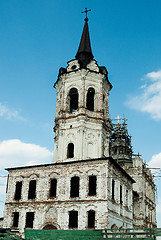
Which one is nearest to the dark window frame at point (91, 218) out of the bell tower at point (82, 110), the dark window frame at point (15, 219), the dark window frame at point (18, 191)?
the bell tower at point (82, 110)

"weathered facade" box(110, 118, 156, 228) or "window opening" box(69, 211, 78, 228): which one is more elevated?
"weathered facade" box(110, 118, 156, 228)

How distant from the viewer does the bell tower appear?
2820cm

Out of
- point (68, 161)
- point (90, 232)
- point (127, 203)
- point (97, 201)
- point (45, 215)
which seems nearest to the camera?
point (90, 232)

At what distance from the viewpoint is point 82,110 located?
95.0 ft

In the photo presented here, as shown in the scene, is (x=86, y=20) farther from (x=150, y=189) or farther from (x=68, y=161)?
(x=150, y=189)

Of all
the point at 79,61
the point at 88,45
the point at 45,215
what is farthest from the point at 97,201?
the point at 88,45

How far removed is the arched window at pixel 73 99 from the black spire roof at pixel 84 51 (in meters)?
3.09

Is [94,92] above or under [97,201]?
above

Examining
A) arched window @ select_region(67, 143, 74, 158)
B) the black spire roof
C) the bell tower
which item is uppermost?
the black spire roof

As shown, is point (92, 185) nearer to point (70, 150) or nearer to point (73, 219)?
point (73, 219)

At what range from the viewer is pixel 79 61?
3141cm

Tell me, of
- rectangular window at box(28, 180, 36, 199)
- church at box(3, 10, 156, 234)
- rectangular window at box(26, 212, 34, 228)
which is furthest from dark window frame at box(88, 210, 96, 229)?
rectangular window at box(28, 180, 36, 199)

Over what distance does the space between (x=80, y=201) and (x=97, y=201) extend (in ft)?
5.06

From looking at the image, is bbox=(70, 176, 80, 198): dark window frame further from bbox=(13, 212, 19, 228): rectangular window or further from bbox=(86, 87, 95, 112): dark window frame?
bbox=(86, 87, 95, 112): dark window frame
